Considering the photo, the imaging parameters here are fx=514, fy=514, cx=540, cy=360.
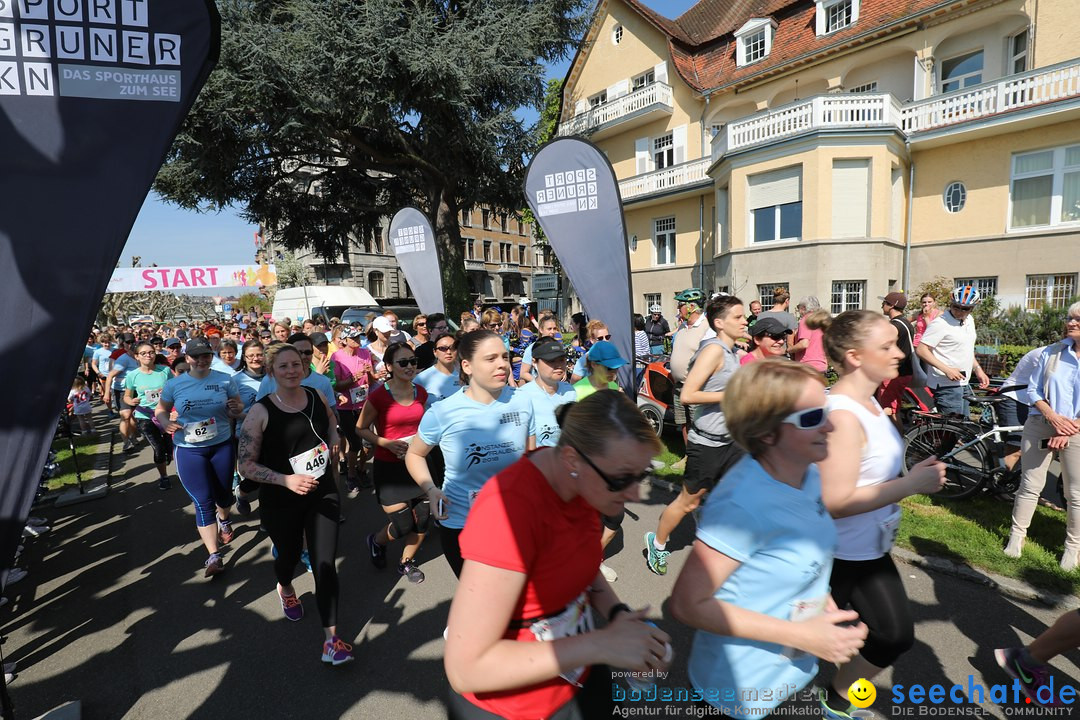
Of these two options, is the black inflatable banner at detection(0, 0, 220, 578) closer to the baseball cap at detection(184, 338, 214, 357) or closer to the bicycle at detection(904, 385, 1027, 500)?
the baseball cap at detection(184, 338, 214, 357)

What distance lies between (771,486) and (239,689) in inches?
129

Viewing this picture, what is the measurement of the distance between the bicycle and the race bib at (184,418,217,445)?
6.14 meters

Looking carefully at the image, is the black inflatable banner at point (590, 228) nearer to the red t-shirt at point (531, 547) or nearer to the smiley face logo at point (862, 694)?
the smiley face logo at point (862, 694)

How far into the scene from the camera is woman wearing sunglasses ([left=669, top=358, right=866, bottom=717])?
60.9 inches

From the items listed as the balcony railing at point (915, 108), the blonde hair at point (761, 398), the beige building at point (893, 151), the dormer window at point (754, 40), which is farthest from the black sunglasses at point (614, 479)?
the dormer window at point (754, 40)

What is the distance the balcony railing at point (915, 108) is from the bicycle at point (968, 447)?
43.3ft

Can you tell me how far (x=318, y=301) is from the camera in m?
21.6

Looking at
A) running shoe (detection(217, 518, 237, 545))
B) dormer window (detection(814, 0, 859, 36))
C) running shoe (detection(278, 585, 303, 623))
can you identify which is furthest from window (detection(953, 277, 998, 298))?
running shoe (detection(217, 518, 237, 545))

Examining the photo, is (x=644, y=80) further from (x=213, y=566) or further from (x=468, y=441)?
(x=213, y=566)

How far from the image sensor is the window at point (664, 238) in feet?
75.0

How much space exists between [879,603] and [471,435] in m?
2.12

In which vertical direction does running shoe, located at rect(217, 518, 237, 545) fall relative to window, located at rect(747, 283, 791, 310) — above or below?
below

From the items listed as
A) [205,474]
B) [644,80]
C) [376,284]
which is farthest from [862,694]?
[376,284]

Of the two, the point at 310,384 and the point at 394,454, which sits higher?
the point at 310,384
